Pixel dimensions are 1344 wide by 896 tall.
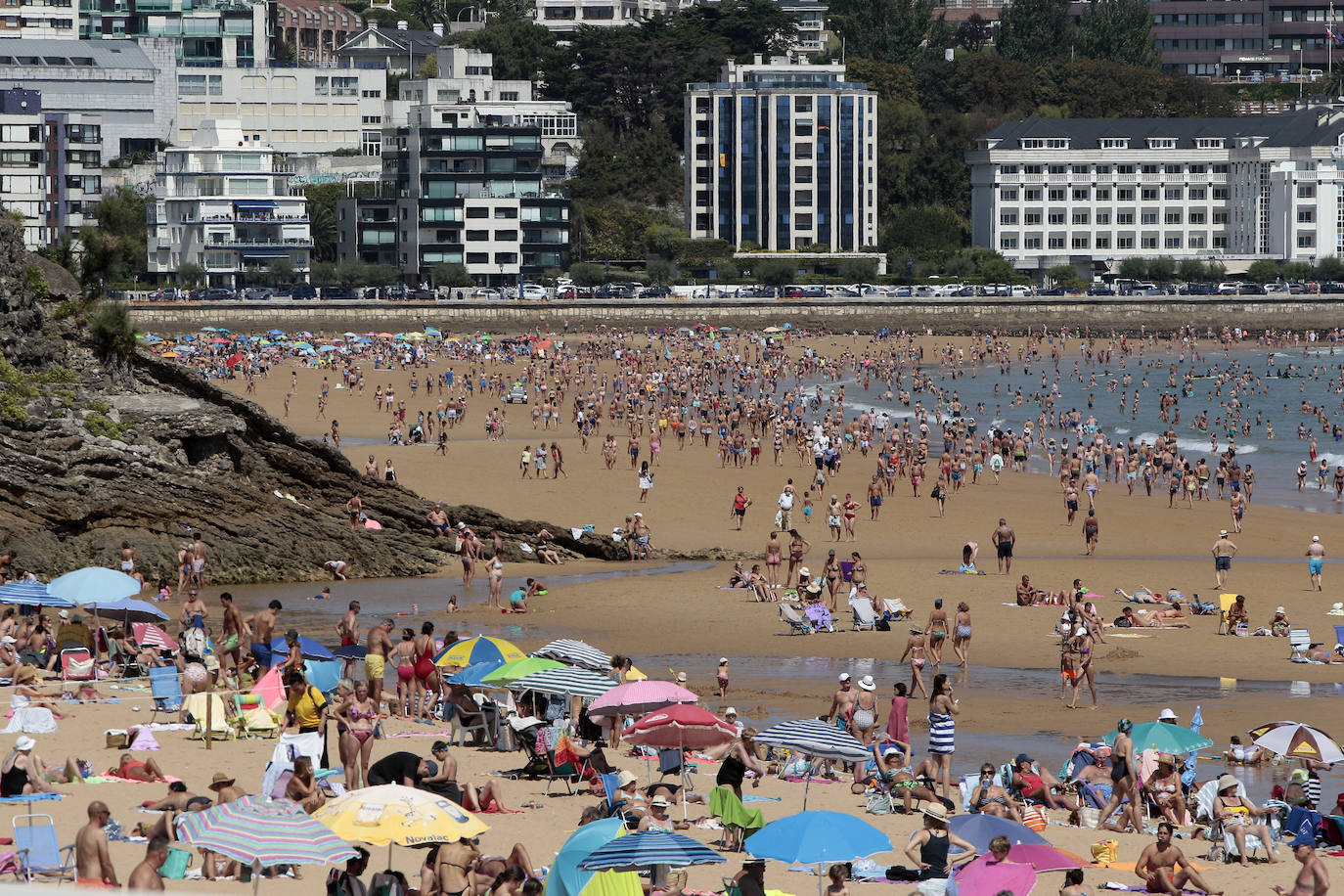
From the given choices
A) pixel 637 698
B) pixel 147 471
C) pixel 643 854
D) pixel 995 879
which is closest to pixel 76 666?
pixel 637 698

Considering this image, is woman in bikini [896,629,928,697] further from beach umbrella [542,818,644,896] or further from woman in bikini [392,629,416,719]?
beach umbrella [542,818,644,896]

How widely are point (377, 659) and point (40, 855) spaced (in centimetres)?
538

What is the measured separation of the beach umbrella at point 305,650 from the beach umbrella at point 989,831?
252 inches

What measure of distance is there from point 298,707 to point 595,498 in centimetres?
1782

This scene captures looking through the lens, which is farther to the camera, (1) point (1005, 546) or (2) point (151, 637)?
(1) point (1005, 546)

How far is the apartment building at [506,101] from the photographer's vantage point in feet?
331

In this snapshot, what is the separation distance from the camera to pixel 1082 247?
106 m

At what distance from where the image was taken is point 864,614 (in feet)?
66.0

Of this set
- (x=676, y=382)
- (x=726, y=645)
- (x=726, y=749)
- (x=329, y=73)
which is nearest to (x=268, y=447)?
(x=726, y=645)

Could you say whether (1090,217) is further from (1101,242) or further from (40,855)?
(40,855)

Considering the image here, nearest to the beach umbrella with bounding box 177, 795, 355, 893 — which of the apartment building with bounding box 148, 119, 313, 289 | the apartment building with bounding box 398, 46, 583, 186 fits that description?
the apartment building with bounding box 148, 119, 313, 289

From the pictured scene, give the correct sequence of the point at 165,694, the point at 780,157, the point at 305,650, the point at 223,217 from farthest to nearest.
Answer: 1. the point at 780,157
2. the point at 223,217
3. the point at 305,650
4. the point at 165,694

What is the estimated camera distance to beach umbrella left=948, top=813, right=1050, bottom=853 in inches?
428

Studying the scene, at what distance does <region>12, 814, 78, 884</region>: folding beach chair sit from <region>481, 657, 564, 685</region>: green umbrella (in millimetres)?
4255
